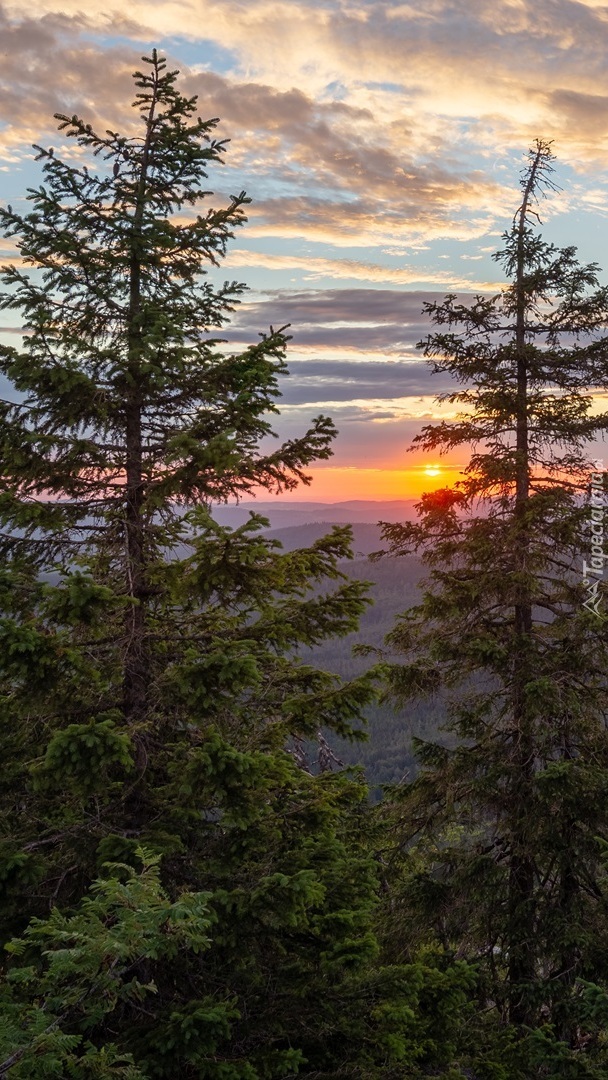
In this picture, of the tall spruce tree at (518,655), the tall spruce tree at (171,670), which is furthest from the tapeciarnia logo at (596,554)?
the tall spruce tree at (171,670)

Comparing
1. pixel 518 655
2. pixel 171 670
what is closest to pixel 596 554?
pixel 518 655

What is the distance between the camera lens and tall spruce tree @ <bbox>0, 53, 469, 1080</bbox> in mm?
7230

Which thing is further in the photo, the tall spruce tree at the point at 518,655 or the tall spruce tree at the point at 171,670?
the tall spruce tree at the point at 518,655

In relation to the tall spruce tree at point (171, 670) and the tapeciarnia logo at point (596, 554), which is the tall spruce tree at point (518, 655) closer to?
the tapeciarnia logo at point (596, 554)

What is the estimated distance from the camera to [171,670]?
7.91 metres

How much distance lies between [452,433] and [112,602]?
9992 mm

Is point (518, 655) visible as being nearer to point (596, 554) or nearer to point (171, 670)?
point (596, 554)

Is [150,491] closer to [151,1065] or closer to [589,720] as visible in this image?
[151,1065]

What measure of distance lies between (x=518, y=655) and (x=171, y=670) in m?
8.73

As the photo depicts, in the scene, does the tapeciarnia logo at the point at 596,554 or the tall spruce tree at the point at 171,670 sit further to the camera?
the tapeciarnia logo at the point at 596,554

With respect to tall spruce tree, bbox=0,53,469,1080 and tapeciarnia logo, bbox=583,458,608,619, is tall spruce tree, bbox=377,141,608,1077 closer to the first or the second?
tapeciarnia logo, bbox=583,458,608,619

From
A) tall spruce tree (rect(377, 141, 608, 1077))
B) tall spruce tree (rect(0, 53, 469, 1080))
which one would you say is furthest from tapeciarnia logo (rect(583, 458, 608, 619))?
tall spruce tree (rect(0, 53, 469, 1080))

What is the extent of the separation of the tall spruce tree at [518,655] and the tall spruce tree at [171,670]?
5529mm

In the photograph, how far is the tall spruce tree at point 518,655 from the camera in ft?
43.6
